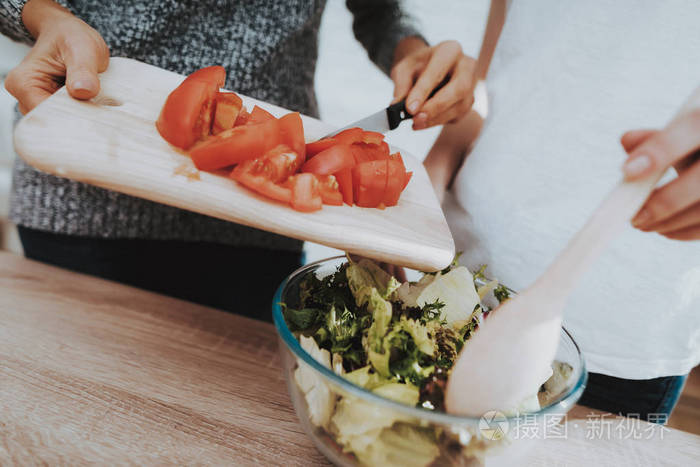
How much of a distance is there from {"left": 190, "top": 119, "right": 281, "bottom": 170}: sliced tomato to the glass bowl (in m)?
0.25

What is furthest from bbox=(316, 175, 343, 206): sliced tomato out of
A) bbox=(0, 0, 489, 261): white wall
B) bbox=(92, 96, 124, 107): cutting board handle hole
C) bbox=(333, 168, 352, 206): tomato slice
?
bbox=(0, 0, 489, 261): white wall

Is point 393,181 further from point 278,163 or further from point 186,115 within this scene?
point 186,115

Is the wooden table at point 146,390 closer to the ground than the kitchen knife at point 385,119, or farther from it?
closer to the ground

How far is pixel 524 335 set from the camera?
521 mm

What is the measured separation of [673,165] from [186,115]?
662mm

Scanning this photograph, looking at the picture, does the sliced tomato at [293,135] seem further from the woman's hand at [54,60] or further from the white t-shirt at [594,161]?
the white t-shirt at [594,161]

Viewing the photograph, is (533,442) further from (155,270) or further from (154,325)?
(155,270)

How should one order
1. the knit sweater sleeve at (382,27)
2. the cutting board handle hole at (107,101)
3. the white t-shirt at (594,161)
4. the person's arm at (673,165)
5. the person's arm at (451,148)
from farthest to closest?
the knit sweater sleeve at (382,27), the person's arm at (451,148), the white t-shirt at (594,161), the cutting board handle hole at (107,101), the person's arm at (673,165)

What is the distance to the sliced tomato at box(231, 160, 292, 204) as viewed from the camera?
2.19 feet

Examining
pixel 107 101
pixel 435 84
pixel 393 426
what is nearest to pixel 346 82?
Answer: pixel 435 84

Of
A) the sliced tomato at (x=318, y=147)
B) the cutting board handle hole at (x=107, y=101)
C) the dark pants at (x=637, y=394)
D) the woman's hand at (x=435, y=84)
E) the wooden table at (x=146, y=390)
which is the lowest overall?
the wooden table at (x=146, y=390)

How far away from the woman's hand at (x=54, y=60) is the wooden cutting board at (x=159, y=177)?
50mm

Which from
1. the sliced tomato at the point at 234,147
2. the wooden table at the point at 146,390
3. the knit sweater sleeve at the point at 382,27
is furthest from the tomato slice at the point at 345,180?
the knit sweater sleeve at the point at 382,27

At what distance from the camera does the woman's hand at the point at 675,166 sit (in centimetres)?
46
